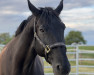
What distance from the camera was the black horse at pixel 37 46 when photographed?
2969mm

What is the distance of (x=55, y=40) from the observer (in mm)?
3008

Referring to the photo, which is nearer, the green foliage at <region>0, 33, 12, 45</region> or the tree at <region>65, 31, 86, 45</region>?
the green foliage at <region>0, 33, 12, 45</region>

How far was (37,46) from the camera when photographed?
3283mm

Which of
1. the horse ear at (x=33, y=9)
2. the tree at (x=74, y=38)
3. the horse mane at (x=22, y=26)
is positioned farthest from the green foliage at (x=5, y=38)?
the horse ear at (x=33, y=9)

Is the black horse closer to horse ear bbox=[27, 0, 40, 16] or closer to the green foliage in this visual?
horse ear bbox=[27, 0, 40, 16]

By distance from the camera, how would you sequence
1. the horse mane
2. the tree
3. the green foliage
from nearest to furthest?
the horse mane
the green foliage
the tree

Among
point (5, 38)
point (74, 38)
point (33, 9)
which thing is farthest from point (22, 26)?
point (74, 38)

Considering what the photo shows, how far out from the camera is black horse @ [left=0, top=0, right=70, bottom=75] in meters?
2.97

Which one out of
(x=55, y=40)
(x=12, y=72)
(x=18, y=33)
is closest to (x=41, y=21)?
(x=55, y=40)

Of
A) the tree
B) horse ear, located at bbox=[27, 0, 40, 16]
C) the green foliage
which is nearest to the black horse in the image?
horse ear, located at bbox=[27, 0, 40, 16]

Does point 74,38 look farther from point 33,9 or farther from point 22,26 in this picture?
point 33,9

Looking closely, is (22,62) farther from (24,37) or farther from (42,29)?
(42,29)

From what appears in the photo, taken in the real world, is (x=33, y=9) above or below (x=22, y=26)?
above

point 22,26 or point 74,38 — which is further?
point 74,38
